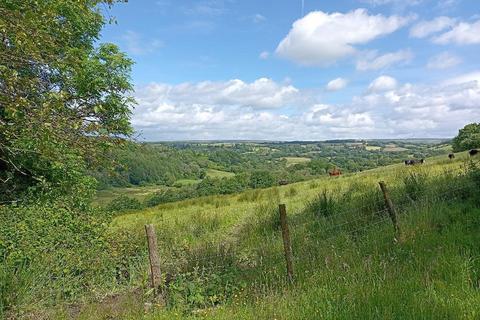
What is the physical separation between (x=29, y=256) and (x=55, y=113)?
2.55 m

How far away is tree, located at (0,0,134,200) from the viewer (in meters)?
5.08

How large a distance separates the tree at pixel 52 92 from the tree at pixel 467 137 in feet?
188

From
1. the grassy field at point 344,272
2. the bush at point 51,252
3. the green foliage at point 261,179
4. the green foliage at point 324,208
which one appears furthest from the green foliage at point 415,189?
the green foliage at point 261,179

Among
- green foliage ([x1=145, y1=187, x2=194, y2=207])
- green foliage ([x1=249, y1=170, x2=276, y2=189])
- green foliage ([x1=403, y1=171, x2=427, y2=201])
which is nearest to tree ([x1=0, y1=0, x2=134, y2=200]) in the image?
green foliage ([x1=403, y1=171, x2=427, y2=201])

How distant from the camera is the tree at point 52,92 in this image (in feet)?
16.7

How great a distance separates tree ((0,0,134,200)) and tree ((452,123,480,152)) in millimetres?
57186

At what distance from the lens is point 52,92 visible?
5.17m

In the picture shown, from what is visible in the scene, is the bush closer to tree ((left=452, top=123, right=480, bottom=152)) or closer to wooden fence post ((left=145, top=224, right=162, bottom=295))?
wooden fence post ((left=145, top=224, right=162, bottom=295))

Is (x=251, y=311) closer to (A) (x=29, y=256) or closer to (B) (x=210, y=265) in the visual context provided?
(B) (x=210, y=265)

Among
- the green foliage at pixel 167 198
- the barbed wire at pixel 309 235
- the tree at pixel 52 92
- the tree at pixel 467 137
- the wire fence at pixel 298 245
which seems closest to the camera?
the tree at pixel 52 92

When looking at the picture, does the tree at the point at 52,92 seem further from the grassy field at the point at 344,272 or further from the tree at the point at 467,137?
the tree at the point at 467,137

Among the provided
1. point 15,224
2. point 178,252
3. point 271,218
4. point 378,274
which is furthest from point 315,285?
point 15,224

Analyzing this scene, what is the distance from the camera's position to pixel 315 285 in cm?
525

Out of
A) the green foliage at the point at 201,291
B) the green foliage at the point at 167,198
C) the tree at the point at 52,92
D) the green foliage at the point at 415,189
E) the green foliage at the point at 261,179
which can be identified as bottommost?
the green foliage at the point at 167,198
